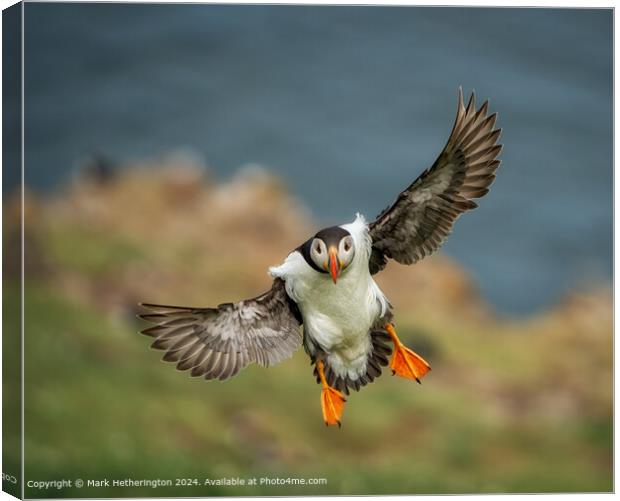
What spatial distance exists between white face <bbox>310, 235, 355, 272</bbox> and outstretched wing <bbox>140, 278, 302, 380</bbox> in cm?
58

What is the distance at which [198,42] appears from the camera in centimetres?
816

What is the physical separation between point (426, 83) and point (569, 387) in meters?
2.90

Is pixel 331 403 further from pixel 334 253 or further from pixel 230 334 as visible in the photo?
pixel 334 253

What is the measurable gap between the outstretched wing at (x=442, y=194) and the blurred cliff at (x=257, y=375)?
3.28m

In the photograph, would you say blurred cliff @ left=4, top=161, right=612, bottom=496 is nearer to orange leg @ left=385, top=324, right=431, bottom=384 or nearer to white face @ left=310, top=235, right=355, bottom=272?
orange leg @ left=385, top=324, right=431, bottom=384

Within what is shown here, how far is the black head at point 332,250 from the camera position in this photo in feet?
14.4

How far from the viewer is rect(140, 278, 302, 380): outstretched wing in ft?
16.4

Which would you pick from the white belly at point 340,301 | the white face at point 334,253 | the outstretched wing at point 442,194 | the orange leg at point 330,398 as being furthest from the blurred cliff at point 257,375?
the white face at point 334,253

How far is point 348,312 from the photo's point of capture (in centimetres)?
479

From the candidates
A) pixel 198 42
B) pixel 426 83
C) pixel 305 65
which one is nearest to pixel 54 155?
pixel 198 42

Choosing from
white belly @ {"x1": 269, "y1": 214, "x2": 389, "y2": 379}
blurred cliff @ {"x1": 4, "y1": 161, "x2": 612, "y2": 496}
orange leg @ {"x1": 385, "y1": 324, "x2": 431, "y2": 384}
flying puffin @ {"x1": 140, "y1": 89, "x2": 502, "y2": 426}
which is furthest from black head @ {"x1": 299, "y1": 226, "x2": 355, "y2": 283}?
blurred cliff @ {"x1": 4, "y1": 161, "x2": 612, "y2": 496}

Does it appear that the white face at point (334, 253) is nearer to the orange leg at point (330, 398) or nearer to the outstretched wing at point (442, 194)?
the outstretched wing at point (442, 194)

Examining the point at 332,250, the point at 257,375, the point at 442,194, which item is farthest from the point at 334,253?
the point at 257,375

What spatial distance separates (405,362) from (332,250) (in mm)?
1006
